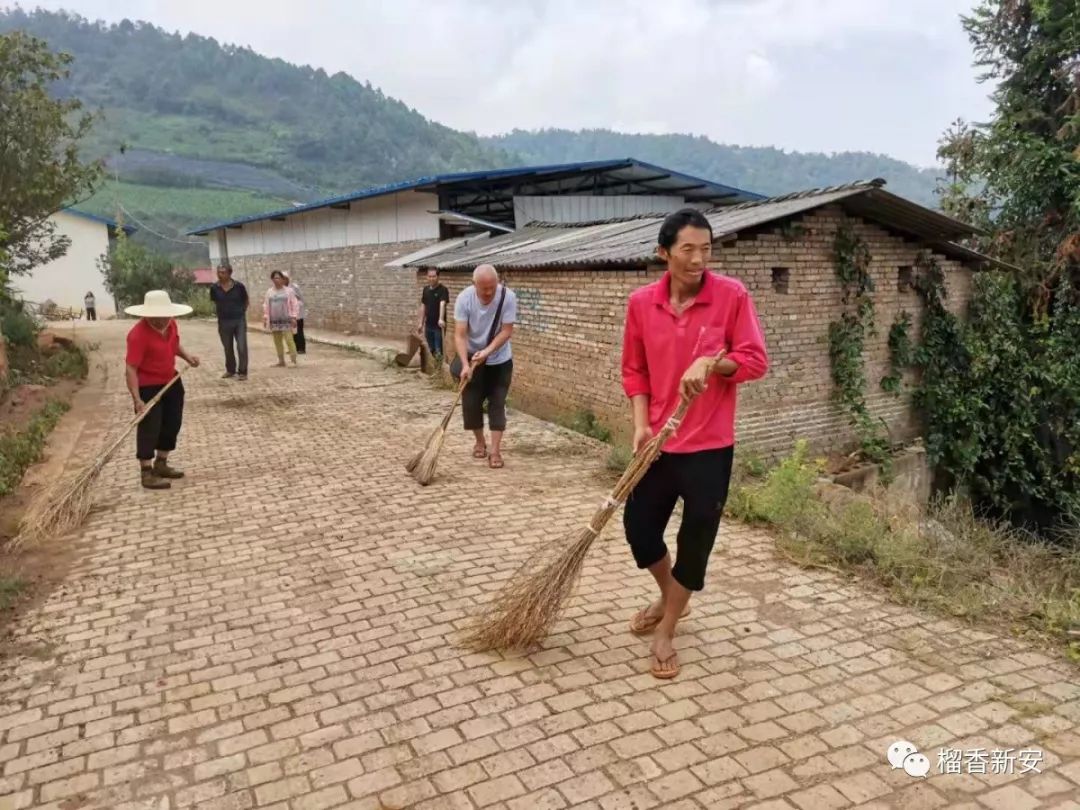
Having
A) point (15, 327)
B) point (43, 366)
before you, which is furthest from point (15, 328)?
point (43, 366)

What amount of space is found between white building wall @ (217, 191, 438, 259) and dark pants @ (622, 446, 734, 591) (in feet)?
46.8

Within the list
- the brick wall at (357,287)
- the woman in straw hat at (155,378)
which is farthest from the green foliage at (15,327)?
the woman in straw hat at (155,378)

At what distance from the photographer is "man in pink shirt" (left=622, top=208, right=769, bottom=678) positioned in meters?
2.96

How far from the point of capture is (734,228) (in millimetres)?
7133

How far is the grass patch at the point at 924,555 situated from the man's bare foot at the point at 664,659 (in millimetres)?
1463

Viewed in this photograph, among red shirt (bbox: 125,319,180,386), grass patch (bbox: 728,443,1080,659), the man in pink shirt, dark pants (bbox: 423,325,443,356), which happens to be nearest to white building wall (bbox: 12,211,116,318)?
dark pants (bbox: 423,325,443,356)

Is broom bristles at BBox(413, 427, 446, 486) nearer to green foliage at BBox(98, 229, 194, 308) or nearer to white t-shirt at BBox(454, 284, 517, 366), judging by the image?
white t-shirt at BBox(454, 284, 517, 366)

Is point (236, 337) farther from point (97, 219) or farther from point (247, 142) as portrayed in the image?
point (247, 142)

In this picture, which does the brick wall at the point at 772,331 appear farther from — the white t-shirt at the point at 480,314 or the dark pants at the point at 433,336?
the dark pants at the point at 433,336

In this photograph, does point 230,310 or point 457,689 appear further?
point 230,310

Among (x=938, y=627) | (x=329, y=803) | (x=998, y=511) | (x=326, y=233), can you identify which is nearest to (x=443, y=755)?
(x=329, y=803)

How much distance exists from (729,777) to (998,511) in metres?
9.37

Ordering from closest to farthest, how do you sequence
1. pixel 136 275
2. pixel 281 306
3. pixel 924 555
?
pixel 924 555 < pixel 281 306 < pixel 136 275

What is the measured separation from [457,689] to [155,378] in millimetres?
4136
